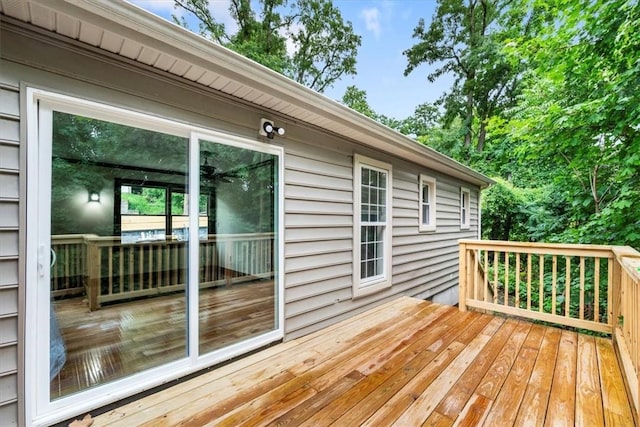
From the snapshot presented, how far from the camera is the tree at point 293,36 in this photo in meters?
9.81

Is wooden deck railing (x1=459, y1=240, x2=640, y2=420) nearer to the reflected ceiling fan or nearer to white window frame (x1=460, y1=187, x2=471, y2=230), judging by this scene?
white window frame (x1=460, y1=187, x2=471, y2=230)

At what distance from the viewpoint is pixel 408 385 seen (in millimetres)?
2121

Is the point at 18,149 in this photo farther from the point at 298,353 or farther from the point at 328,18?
the point at 328,18

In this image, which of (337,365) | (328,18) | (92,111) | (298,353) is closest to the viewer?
(92,111)

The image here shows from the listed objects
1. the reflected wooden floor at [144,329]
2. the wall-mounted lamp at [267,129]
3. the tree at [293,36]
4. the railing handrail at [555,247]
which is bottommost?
the reflected wooden floor at [144,329]

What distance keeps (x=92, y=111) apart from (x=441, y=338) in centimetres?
356

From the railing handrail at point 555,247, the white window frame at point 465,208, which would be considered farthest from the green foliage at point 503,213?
the railing handrail at point 555,247

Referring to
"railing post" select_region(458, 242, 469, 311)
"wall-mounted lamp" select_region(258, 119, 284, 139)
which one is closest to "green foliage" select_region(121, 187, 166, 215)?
"wall-mounted lamp" select_region(258, 119, 284, 139)

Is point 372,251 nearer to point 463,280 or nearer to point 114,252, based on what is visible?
point 463,280

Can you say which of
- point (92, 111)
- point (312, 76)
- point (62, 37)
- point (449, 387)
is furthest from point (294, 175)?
point (312, 76)

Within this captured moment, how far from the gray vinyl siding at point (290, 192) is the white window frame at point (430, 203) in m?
0.16

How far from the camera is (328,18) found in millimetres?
11508

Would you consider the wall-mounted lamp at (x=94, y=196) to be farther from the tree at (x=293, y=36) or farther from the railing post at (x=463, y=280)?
the tree at (x=293, y=36)

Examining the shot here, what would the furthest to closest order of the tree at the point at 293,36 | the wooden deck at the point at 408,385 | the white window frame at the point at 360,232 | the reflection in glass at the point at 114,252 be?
the tree at the point at 293,36, the white window frame at the point at 360,232, the reflection in glass at the point at 114,252, the wooden deck at the point at 408,385
